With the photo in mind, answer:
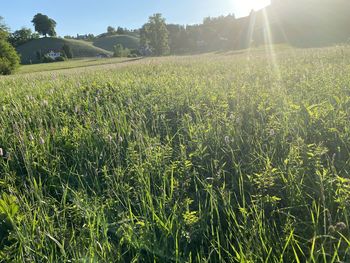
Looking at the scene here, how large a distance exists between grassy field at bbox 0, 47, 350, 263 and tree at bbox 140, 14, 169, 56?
82899 millimetres

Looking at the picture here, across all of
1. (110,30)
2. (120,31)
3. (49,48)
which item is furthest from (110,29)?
(49,48)

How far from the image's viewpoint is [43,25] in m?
139

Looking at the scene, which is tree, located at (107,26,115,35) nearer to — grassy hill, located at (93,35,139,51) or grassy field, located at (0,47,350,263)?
grassy hill, located at (93,35,139,51)

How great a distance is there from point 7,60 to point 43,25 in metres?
107

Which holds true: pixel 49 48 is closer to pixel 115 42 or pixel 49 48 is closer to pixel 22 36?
pixel 22 36

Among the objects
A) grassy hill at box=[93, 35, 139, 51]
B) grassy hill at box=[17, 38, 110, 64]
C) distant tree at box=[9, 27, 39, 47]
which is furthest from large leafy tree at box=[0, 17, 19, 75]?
grassy hill at box=[93, 35, 139, 51]

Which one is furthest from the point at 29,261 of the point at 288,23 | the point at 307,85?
the point at 288,23

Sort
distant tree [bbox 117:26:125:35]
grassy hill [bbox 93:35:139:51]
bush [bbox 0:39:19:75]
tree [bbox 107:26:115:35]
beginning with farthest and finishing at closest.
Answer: tree [bbox 107:26:115:35] < distant tree [bbox 117:26:125:35] < grassy hill [bbox 93:35:139:51] < bush [bbox 0:39:19:75]

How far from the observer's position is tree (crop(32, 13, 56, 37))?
13938 centimetres

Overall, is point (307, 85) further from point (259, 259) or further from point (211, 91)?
point (259, 259)

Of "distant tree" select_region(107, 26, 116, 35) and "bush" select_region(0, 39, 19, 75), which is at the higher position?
"distant tree" select_region(107, 26, 116, 35)

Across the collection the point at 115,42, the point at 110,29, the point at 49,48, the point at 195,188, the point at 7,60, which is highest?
the point at 110,29

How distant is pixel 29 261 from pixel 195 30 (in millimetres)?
109940

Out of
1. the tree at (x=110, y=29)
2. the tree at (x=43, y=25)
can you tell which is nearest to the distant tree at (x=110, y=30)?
the tree at (x=110, y=29)
